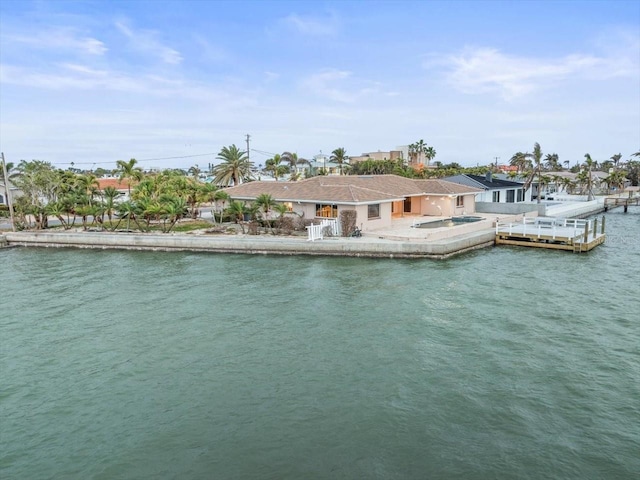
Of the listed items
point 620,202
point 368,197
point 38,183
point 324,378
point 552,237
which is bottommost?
point 324,378

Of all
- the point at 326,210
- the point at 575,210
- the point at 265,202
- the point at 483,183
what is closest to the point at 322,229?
the point at 326,210

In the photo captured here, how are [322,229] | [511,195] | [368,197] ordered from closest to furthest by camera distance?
[322,229], [368,197], [511,195]

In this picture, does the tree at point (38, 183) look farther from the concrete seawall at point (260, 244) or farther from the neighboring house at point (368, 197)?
the neighboring house at point (368, 197)

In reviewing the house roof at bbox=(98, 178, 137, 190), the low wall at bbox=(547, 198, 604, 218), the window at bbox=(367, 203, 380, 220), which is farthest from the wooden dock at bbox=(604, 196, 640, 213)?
the house roof at bbox=(98, 178, 137, 190)

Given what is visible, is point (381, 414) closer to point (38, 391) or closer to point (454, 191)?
point (38, 391)

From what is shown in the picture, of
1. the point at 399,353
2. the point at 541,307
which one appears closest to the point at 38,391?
the point at 399,353

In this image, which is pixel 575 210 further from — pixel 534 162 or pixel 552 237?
pixel 552 237

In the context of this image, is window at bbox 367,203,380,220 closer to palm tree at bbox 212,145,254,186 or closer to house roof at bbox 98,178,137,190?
palm tree at bbox 212,145,254,186
